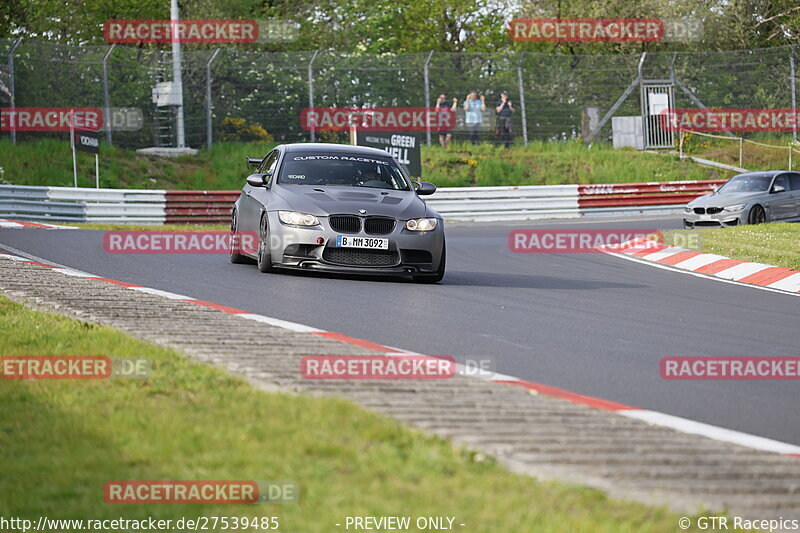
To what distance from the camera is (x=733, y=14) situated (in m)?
45.0

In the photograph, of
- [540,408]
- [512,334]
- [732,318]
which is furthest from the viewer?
[732,318]

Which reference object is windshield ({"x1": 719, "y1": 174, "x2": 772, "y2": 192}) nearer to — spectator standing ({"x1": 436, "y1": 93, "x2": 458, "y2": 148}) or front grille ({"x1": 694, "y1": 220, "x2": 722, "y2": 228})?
front grille ({"x1": 694, "y1": 220, "x2": 722, "y2": 228})

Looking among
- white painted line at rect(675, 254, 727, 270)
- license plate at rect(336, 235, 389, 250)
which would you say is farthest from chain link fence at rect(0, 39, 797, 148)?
license plate at rect(336, 235, 389, 250)

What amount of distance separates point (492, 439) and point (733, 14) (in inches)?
1694

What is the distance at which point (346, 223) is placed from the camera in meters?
12.8

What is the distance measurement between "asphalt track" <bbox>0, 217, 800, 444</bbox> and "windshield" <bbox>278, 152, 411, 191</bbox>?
1.26 metres

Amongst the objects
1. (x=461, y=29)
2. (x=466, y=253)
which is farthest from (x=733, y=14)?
(x=466, y=253)

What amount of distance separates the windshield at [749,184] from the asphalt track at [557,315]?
8.38 m

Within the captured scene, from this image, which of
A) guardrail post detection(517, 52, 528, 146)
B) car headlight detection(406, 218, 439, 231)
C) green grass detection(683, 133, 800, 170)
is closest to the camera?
car headlight detection(406, 218, 439, 231)

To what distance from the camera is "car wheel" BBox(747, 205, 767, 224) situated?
23.5m

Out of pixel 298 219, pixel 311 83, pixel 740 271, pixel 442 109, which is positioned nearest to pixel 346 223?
pixel 298 219

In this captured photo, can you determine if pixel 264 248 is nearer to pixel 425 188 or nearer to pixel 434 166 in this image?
pixel 425 188

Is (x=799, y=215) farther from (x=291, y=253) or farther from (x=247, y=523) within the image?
(x=247, y=523)

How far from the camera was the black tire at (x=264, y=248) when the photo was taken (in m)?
13.1
